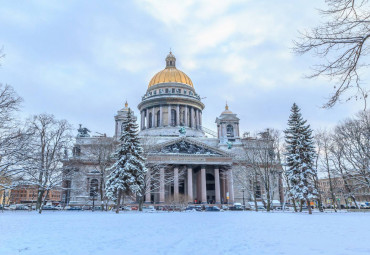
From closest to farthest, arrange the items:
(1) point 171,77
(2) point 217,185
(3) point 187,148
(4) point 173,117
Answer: (2) point 217,185 → (3) point 187,148 → (4) point 173,117 → (1) point 171,77

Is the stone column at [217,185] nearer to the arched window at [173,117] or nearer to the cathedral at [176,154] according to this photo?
the cathedral at [176,154]

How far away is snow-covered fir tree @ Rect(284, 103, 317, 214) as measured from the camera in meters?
27.7

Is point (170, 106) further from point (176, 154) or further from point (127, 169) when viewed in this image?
point (127, 169)

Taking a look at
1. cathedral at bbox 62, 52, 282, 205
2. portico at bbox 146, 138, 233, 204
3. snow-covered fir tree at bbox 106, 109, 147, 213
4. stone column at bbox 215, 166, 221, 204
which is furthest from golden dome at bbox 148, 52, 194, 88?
snow-covered fir tree at bbox 106, 109, 147, 213

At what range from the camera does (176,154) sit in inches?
1826

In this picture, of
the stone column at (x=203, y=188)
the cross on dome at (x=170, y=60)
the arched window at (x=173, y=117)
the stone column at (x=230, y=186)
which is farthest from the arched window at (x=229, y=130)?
the cross on dome at (x=170, y=60)

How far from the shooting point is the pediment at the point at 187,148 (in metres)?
46.8

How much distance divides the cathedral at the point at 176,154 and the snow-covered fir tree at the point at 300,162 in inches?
175

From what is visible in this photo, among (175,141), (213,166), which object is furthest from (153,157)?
(213,166)

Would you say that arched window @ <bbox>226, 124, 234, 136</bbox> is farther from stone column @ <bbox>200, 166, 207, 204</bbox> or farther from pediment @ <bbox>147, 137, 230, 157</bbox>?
stone column @ <bbox>200, 166, 207, 204</bbox>

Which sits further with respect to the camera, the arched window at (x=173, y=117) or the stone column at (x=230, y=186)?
the arched window at (x=173, y=117)

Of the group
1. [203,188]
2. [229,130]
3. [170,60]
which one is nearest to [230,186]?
[203,188]

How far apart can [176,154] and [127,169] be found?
17.8 meters

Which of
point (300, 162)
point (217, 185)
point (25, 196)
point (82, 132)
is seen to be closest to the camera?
point (300, 162)
